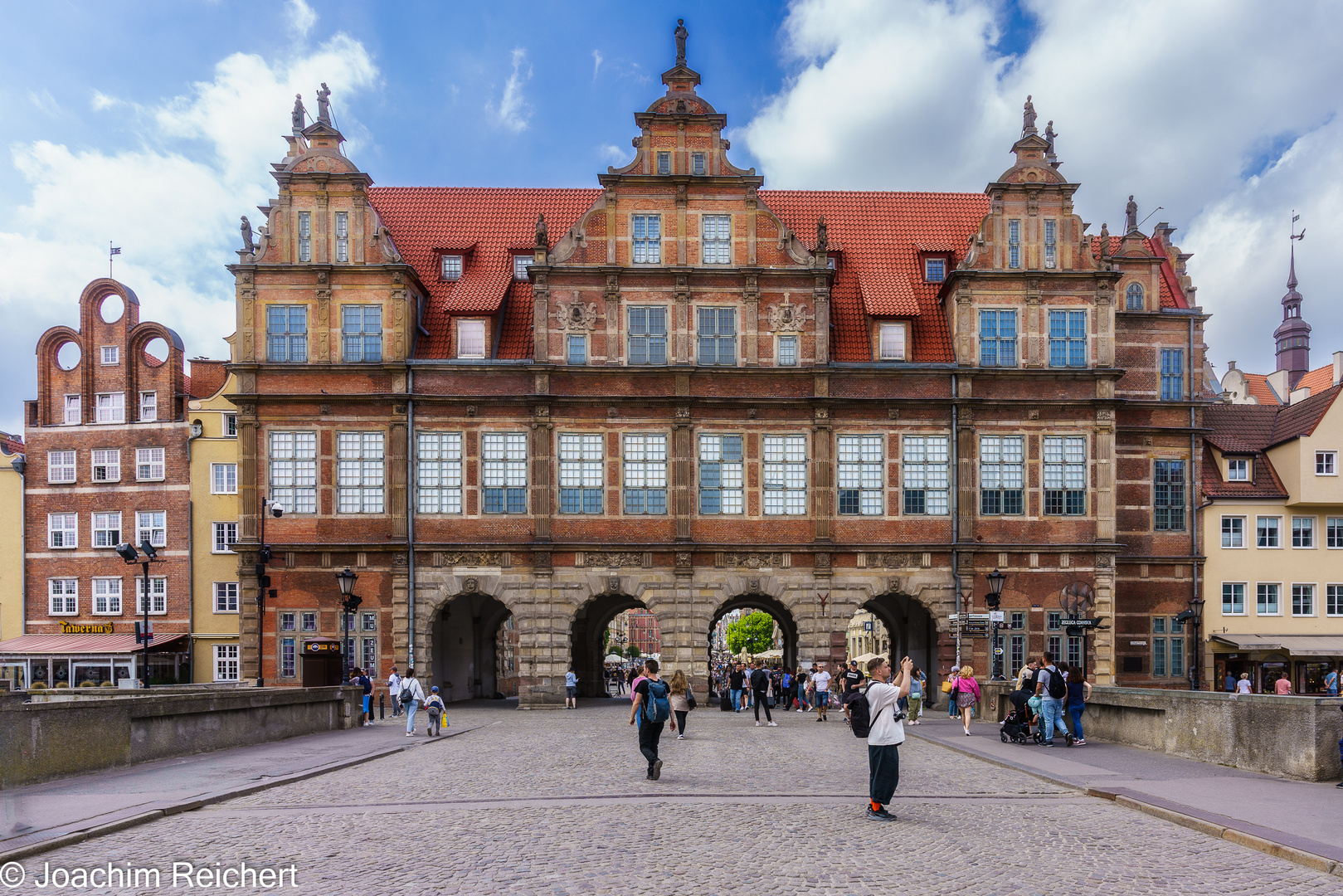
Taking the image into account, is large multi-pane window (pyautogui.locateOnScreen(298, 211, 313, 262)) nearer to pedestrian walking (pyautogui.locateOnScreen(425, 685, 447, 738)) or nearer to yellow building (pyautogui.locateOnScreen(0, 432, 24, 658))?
yellow building (pyautogui.locateOnScreen(0, 432, 24, 658))

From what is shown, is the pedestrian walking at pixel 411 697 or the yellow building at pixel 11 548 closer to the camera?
the pedestrian walking at pixel 411 697

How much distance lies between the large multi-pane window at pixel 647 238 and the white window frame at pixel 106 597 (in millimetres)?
24975

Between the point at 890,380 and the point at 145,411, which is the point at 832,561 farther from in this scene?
the point at 145,411

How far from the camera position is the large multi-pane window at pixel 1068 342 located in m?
37.0

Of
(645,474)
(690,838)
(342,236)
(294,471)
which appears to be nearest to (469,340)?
(342,236)

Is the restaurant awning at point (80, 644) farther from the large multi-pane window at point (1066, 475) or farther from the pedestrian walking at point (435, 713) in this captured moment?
the large multi-pane window at point (1066, 475)

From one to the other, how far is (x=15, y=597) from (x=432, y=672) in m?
19.3

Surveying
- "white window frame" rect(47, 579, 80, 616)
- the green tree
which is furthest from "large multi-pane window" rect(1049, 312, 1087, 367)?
the green tree

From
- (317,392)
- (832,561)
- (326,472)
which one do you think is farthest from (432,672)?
(832,561)

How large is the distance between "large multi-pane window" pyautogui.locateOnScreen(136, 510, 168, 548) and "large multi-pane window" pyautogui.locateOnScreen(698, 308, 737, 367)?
23200 mm

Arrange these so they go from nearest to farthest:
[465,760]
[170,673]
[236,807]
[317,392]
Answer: [236,807] < [465,760] < [317,392] < [170,673]

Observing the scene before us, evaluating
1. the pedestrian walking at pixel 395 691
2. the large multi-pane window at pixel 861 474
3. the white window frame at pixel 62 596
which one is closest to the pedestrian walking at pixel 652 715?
the pedestrian walking at pixel 395 691

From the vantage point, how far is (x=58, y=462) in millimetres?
43469

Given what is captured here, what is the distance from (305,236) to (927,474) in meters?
23.2
